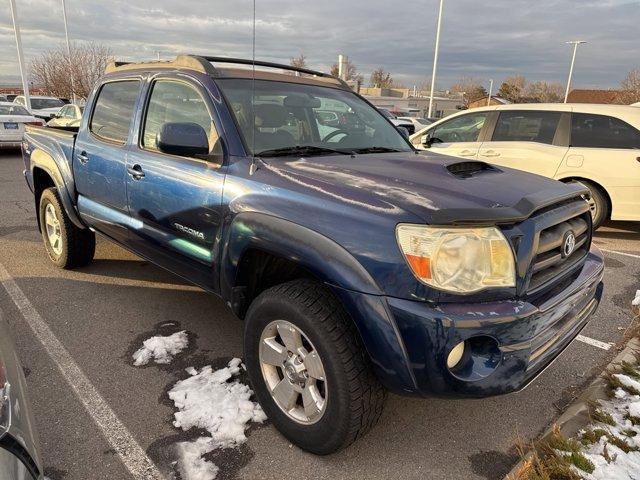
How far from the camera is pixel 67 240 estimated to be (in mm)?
4484

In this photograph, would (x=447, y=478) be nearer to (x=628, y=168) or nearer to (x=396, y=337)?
(x=396, y=337)

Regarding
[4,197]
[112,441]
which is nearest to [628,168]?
[112,441]

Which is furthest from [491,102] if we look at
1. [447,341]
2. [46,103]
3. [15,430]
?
[15,430]

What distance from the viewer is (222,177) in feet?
8.71

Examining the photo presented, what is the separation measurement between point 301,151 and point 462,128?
524cm

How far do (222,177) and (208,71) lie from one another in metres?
0.83

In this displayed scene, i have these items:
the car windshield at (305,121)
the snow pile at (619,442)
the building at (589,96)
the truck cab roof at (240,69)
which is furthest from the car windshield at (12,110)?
the building at (589,96)

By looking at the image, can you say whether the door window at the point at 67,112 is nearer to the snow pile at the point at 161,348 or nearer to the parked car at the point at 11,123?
the parked car at the point at 11,123

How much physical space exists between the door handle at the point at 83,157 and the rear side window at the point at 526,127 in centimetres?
547

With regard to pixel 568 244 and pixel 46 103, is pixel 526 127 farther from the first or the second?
pixel 46 103

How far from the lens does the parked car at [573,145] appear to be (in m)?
6.12

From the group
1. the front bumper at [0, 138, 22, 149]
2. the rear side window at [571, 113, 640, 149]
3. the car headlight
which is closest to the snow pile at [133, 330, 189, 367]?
the car headlight

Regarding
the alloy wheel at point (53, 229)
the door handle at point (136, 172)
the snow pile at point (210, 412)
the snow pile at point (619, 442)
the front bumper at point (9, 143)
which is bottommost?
the front bumper at point (9, 143)

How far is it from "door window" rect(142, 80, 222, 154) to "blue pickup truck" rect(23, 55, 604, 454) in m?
0.01
